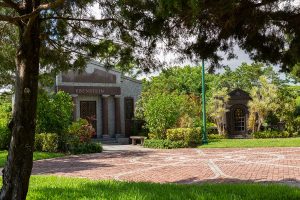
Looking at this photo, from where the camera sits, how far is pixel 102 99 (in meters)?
27.1

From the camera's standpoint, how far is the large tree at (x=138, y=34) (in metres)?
4.82

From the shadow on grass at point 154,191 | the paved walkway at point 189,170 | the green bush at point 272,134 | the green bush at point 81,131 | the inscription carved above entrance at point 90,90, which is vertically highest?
the inscription carved above entrance at point 90,90

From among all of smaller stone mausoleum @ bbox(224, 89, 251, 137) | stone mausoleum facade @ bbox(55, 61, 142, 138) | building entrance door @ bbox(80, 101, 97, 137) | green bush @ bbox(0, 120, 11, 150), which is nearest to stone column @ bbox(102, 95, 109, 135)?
stone mausoleum facade @ bbox(55, 61, 142, 138)

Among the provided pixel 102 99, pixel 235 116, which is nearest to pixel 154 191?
pixel 102 99

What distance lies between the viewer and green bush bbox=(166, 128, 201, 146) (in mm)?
21594

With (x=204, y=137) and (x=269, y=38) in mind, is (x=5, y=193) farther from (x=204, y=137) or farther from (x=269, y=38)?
(x=204, y=137)

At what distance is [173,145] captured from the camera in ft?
69.5

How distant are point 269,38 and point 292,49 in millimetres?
536

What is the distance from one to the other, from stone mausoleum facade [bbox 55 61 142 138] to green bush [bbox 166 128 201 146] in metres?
6.16

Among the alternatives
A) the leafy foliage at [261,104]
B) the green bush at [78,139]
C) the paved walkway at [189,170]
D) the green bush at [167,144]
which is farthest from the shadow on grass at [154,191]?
the leafy foliage at [261,104]

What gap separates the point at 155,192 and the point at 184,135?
14434 millimetres

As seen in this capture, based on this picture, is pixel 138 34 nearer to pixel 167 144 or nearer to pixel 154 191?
pixel 154 191

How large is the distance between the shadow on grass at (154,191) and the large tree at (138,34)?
1.88 metres

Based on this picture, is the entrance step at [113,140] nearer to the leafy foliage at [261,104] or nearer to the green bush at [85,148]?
the green bush at [85,148]
